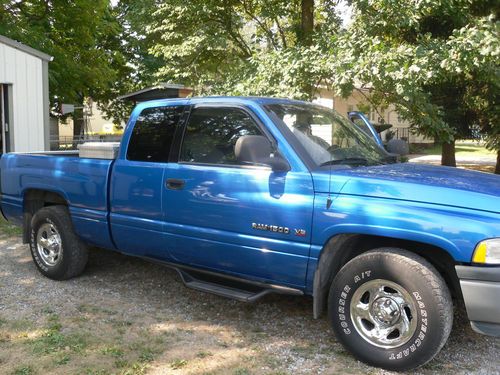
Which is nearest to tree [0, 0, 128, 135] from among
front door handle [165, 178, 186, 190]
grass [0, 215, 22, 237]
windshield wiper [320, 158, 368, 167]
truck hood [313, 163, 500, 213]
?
grass [0, 215, 22, 237]

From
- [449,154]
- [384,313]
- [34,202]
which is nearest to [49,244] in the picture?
[34,202]

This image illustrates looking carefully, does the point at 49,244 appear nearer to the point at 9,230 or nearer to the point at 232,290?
the point at 232,290

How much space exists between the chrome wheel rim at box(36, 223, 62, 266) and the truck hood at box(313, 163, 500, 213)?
3.04m

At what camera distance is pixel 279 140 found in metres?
3.94

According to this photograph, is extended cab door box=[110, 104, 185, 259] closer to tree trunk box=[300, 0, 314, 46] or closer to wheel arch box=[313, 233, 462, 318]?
wheel arch box=[313, 233, 462, 318]

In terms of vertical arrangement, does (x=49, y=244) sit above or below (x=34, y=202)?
below

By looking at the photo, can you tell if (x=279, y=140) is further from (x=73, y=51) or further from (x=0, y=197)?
(x=73, y=51)

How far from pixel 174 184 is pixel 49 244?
1.96m

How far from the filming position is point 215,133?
4.36 meters

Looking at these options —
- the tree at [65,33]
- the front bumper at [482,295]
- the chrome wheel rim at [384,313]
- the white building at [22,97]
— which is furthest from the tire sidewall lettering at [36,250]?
the tree at [65,33]

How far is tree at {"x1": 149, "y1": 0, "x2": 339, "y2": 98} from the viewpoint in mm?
10461

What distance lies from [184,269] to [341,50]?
509cm

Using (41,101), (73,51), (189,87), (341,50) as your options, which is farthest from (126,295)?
(73,51)

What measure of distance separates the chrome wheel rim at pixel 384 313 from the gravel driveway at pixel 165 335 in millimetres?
224
